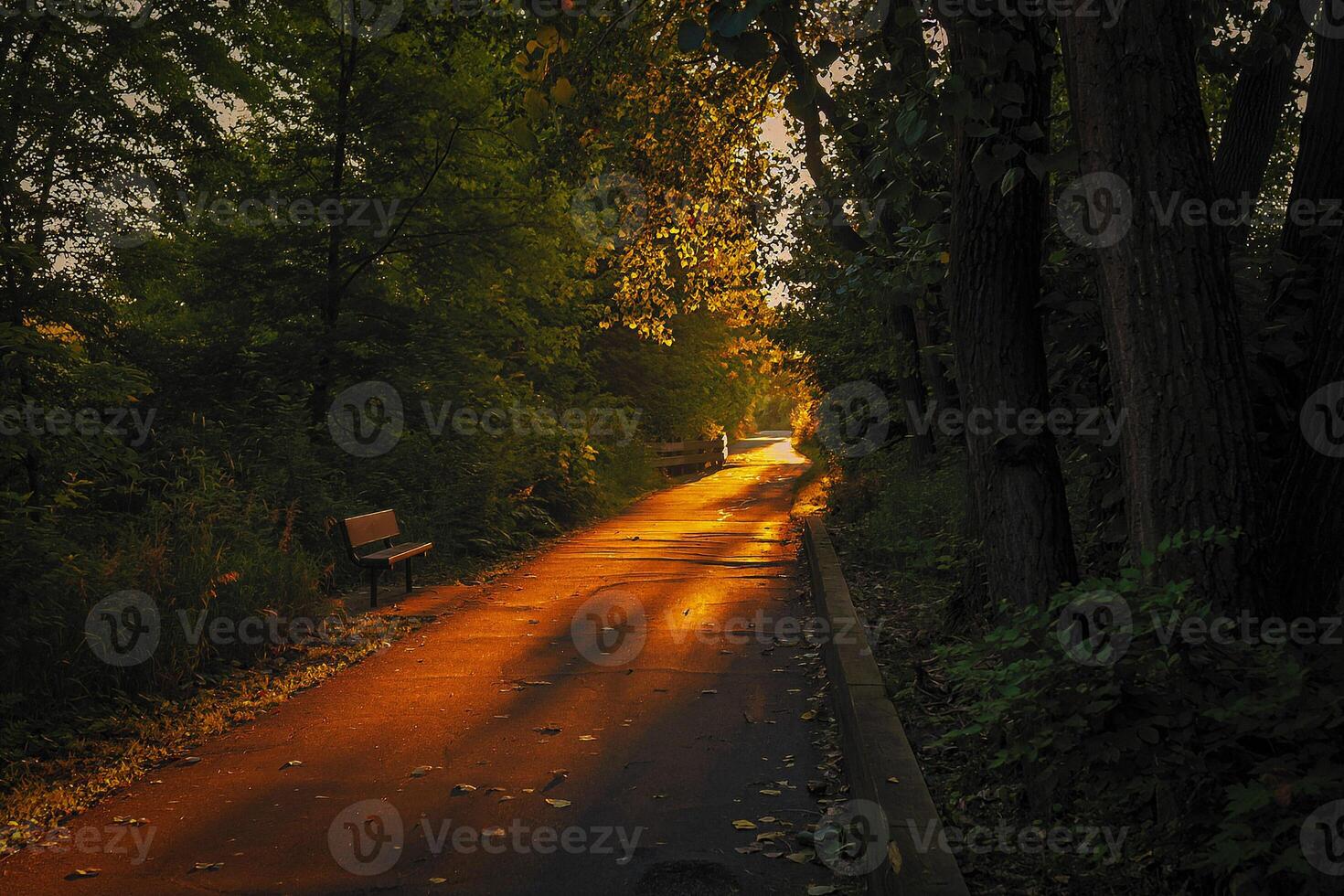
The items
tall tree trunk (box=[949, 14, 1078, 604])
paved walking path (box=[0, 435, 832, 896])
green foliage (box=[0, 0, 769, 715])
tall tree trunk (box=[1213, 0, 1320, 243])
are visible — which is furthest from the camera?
green foliage (box=[0, 0, 769, 715])

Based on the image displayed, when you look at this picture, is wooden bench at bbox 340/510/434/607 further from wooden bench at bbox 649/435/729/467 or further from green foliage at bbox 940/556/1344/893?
wooden bench at bbox 649/435/729/467

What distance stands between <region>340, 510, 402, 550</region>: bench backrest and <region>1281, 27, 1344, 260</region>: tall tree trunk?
8890mm

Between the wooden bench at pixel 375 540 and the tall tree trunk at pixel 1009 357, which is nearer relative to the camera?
the tall tree trunk at pixel 1009 357

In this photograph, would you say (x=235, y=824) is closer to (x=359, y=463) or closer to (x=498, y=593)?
(x=498, y=593)

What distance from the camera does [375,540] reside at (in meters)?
11.7

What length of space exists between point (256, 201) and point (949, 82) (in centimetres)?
1268

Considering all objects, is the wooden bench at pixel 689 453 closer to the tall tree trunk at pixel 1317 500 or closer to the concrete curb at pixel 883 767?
the concrete curb at pixel 883 767

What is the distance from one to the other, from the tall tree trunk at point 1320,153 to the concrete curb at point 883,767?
3.14m

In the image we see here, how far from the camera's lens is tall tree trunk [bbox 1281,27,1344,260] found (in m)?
4.95

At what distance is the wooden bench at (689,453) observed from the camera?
3675cm

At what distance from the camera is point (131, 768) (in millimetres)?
5910

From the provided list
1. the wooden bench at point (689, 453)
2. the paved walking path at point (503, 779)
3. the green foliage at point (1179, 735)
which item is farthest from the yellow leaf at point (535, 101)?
the wooden bench at point (689, 453)

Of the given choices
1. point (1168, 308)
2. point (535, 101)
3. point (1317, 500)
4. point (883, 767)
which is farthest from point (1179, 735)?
point (535, 101)

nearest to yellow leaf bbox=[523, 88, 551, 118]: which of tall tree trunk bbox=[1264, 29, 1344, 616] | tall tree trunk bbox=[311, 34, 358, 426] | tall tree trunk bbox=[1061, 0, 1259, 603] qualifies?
tall tree trunk bbox=[1061, 0, 1259, 603]
